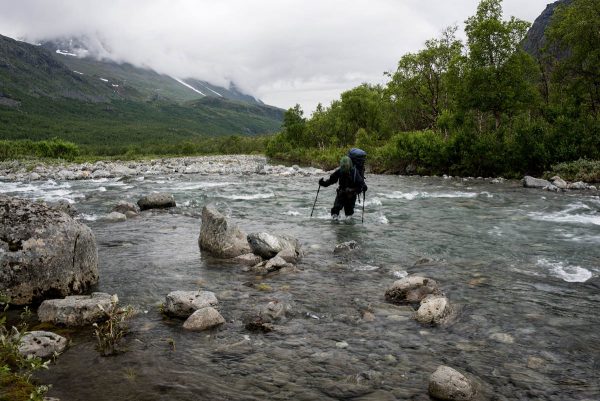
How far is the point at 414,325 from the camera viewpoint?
20.2 feet

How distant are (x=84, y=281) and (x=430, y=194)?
19.1 meters

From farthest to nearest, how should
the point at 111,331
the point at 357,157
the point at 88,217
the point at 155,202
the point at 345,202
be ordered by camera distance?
the point at 155,202
the point at 88,217
the point at 345,202
the point at 357,157
the point at 111,331

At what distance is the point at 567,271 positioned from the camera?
346 inches

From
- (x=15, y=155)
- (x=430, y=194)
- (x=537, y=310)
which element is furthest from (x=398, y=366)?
(x=15, y=155)

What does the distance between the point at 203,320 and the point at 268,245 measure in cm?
395

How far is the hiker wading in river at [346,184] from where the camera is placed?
1405 centimetres

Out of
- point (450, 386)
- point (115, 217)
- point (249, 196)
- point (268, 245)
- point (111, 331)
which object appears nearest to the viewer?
point (450, 386)

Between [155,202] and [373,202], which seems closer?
[155,202]

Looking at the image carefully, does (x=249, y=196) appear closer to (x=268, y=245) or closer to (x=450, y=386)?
(x=268, y=245)

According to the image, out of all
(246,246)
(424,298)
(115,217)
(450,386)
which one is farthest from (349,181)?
(450,386)

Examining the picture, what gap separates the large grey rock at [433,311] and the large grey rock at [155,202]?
1444 centimetres

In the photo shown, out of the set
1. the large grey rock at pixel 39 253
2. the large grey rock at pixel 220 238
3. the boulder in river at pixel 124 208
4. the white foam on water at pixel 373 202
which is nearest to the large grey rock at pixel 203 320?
the large grey rock at pixel 39 253

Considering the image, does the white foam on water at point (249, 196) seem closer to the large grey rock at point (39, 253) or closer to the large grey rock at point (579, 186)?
the large grey rock at point (39, 253)

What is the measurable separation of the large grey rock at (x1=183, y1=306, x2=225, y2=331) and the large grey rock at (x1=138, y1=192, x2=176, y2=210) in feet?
42.9
